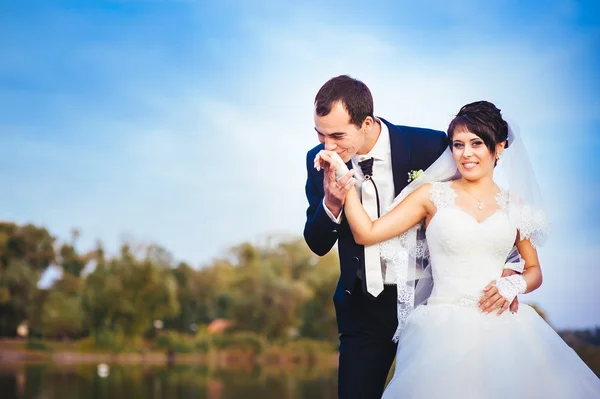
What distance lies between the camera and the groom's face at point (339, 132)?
3359 millimetres

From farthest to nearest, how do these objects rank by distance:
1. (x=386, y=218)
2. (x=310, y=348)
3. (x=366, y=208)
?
(x=310, y=348) < (x=366, y=208) < (x=386, y=218)

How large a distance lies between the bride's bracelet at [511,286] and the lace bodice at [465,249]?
75 millimetres

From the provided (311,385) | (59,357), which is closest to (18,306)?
(59,357)

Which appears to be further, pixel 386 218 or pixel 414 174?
pixel 414 174

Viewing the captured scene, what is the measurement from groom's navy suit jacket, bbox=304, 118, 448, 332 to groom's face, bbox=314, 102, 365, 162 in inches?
8.4

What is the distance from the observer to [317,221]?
347cm

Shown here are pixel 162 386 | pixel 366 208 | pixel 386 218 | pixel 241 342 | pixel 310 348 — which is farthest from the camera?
pixel 310 348

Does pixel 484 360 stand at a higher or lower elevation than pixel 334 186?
lower

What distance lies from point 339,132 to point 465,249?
78 cm

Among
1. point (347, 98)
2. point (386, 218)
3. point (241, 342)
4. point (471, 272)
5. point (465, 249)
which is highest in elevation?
point (347, 98)

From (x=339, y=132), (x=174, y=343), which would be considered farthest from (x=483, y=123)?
(x=174, y=343)

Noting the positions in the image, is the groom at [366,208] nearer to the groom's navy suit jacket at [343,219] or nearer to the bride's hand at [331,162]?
the groom's navy suit jacket at [343,219]

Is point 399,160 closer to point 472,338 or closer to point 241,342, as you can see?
point 472,338

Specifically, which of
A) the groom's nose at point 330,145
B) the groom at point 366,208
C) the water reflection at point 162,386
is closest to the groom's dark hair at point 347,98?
the groom at point 366,208
